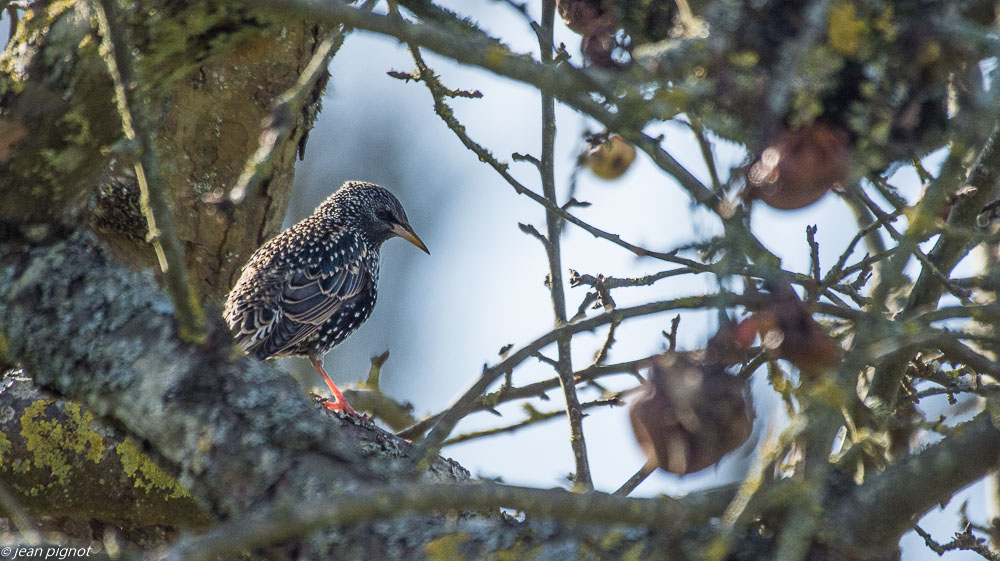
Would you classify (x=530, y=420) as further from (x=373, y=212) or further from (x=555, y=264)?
(x=373, y=212)

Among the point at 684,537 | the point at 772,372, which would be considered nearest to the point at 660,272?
the point at 772,372

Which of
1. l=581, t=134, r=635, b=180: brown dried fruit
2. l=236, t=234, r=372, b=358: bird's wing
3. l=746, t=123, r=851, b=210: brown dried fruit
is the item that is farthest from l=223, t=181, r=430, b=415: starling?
l=746, t=123, r=851, b=210: brown dried fruit

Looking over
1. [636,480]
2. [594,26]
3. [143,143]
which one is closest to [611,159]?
[594,26]

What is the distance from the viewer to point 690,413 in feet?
4.86

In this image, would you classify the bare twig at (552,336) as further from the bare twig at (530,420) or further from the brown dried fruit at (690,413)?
the bare twig at (530,420)

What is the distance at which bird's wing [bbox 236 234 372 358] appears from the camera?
5.17 meters

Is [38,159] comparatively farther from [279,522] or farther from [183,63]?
[279,522]

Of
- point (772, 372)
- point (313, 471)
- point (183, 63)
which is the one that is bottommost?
point (313, 471)

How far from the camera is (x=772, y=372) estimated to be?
2.01 m

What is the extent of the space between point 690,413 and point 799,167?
407 millimetres

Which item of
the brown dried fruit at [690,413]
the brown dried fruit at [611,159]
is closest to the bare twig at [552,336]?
the brown dried fruit at [690,413]

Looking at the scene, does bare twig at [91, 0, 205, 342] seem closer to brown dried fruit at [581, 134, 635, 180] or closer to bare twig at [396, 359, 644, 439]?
brown dried fruit at [581, 134, 635, 180]

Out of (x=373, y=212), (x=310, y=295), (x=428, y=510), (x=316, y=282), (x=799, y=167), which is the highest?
(x=373, y=212)

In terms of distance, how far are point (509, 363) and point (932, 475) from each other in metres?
0.72
